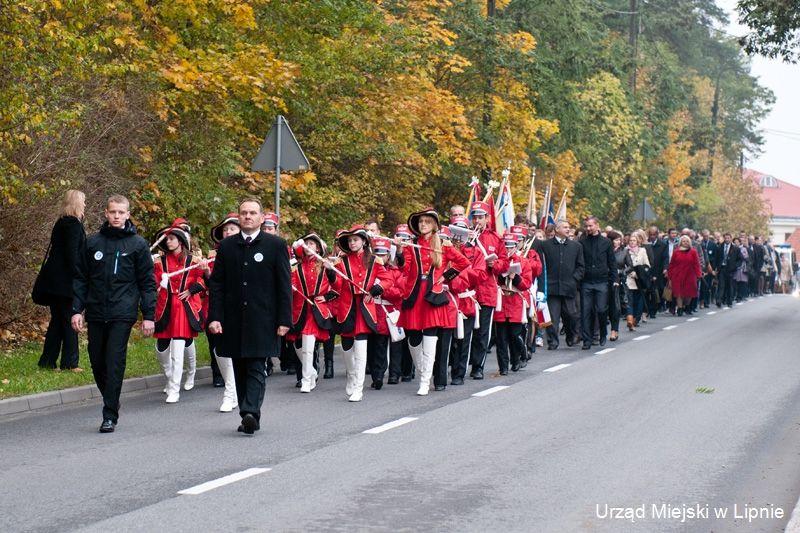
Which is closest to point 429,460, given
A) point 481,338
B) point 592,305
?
point 481,338

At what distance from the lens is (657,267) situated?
3044cm

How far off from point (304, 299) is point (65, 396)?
2.85 meters

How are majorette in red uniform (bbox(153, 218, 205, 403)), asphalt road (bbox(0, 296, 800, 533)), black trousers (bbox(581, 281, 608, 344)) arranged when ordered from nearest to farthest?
asphalt road (bbox(0, 296, 800, 533))
majorette in red uniform (bbox(153, 218, 205, 403))
black trousers (bbox(581, 281, 608, 344))

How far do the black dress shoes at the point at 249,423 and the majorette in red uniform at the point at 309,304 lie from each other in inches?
139

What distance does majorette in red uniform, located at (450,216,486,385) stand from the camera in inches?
561

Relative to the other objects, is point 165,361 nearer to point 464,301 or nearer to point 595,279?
point 464,301

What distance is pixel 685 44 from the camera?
230ft

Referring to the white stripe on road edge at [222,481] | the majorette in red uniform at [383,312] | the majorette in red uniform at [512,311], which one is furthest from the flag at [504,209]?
the white stripe on road edge at [222,481]

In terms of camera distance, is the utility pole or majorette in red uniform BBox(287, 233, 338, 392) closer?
majorette in red uniform BBox(287, 233, 338, 392)

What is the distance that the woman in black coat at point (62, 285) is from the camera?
1448cm

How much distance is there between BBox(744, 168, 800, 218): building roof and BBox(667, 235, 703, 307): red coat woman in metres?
115

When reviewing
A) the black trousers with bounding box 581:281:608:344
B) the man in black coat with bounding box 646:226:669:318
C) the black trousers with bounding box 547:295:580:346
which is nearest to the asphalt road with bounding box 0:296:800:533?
the black trousers with bounding box 547:295:580:346

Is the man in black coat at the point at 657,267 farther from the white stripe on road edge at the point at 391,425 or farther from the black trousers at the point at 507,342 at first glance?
the white stripe on road edge at the point at 391,425

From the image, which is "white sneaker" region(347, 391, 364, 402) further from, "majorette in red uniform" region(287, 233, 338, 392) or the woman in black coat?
the woman in black coat
